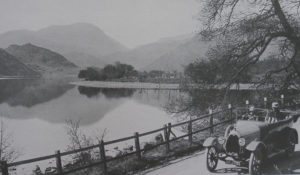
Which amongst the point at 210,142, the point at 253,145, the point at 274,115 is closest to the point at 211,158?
the point at 210,142

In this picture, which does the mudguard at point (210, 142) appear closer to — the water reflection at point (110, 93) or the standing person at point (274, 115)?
the standing person at point (274, 115)

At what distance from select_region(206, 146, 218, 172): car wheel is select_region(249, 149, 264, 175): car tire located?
44.8 inches

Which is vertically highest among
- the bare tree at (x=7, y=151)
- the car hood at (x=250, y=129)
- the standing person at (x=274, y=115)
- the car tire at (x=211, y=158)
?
the standing person at (x=274, y=115)

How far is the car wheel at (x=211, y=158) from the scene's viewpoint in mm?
9179

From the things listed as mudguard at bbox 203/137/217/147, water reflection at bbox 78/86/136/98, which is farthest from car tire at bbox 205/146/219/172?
water reflection at bbox 78/86/136/98

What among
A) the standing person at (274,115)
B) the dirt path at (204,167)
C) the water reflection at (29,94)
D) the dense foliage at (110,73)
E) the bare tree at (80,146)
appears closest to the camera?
the dirt path at (204,167)

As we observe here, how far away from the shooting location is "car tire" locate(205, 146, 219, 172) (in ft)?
30.1

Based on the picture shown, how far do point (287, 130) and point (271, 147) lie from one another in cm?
109

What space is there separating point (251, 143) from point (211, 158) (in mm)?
1389

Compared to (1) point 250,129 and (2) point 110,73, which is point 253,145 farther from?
(2) point 110,73

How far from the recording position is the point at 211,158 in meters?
9.38

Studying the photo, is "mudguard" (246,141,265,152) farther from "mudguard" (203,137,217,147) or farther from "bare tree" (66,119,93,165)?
"bare tree" (66,119,93,165)

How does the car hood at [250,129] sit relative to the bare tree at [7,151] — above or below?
above

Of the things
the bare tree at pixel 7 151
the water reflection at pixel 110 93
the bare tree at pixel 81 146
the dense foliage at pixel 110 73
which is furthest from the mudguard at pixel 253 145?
the dense foliage at pixel 110 73
